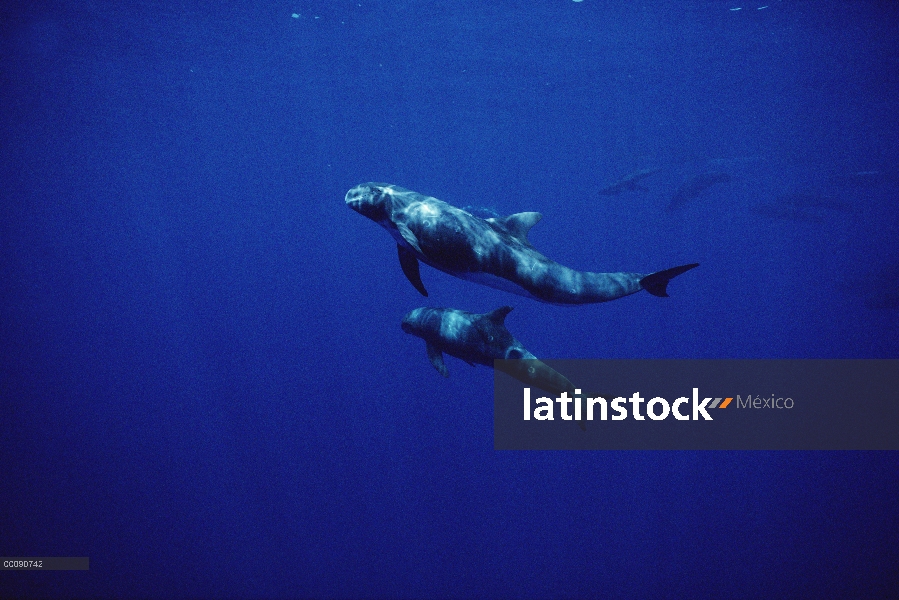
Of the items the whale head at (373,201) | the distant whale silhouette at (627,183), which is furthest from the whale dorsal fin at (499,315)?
the distant whale silhouette at (627,183)

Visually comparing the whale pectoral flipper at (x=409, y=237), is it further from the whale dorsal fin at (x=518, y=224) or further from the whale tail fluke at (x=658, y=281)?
the whale tail fluke at (x=658, y=281)

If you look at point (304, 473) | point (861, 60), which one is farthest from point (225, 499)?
point (861, 60)

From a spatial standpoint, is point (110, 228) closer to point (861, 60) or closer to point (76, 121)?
point (76, 121)

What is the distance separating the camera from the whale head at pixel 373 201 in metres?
6.78

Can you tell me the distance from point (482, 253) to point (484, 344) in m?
1.73

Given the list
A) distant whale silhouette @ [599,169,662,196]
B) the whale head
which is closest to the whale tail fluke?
the whale head

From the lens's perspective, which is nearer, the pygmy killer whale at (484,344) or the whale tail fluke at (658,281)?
the whale tail fluke at (658,281)

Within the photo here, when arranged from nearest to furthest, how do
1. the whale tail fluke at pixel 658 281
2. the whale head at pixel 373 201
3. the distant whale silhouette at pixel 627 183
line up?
the whale tail fluke at pixel 658 281
the whale head at pixel 373 201
the distant whale silhouette at pixel 627 183

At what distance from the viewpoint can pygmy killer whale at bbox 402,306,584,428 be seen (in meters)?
6.93

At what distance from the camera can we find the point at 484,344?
7.35m

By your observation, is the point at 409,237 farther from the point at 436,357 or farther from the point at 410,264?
the point at 436,357

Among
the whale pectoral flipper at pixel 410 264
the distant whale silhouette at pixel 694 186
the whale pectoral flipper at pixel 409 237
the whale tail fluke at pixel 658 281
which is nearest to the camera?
the whale pectoral flipper at pixel 409 237

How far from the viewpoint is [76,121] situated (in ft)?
89.7

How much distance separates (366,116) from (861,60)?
32.5 meters
